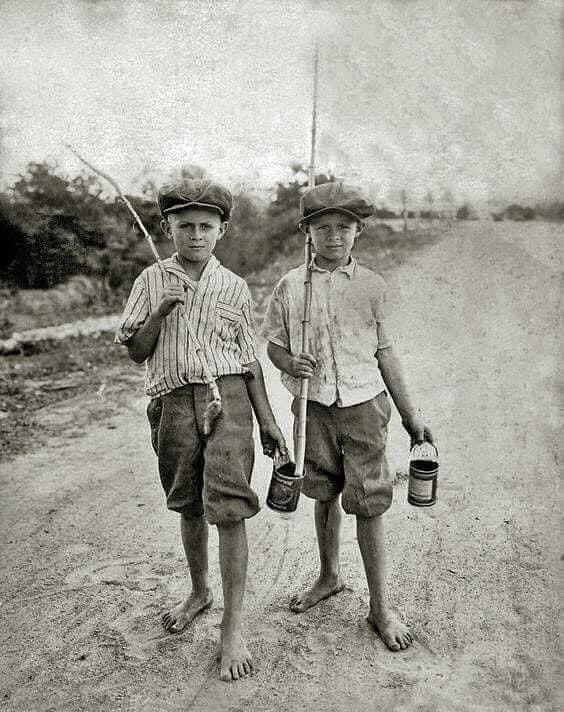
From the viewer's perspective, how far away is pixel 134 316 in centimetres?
228

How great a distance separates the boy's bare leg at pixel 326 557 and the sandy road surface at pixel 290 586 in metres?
0.06

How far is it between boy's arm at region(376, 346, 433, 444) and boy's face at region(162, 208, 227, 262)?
0.77 m

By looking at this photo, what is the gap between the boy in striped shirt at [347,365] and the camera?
2.37 metres

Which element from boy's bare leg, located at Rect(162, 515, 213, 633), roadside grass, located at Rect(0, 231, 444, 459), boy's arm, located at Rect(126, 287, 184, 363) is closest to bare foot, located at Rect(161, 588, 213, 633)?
boy's bare leg, located at Rect(162, 515, 213, 633)

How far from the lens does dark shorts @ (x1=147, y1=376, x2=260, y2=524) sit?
2256mm

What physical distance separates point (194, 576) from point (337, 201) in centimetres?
160

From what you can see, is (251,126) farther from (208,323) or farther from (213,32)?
(208,323)

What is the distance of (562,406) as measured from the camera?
4.99 meters

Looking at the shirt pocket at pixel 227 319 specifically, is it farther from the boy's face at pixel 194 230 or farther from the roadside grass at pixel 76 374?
the roadside grass at pixel 76 374

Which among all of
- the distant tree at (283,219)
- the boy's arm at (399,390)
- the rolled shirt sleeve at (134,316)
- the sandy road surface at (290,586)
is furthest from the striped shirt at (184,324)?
the distant tree at (283,219)

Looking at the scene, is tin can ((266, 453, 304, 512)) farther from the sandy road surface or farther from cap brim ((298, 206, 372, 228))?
cap brim ((298, 206, 372, 228))

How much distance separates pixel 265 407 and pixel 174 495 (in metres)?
0.47

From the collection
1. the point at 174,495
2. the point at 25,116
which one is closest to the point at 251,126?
the point at 25,116

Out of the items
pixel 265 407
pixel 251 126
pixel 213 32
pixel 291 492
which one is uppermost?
pixel 213 32
